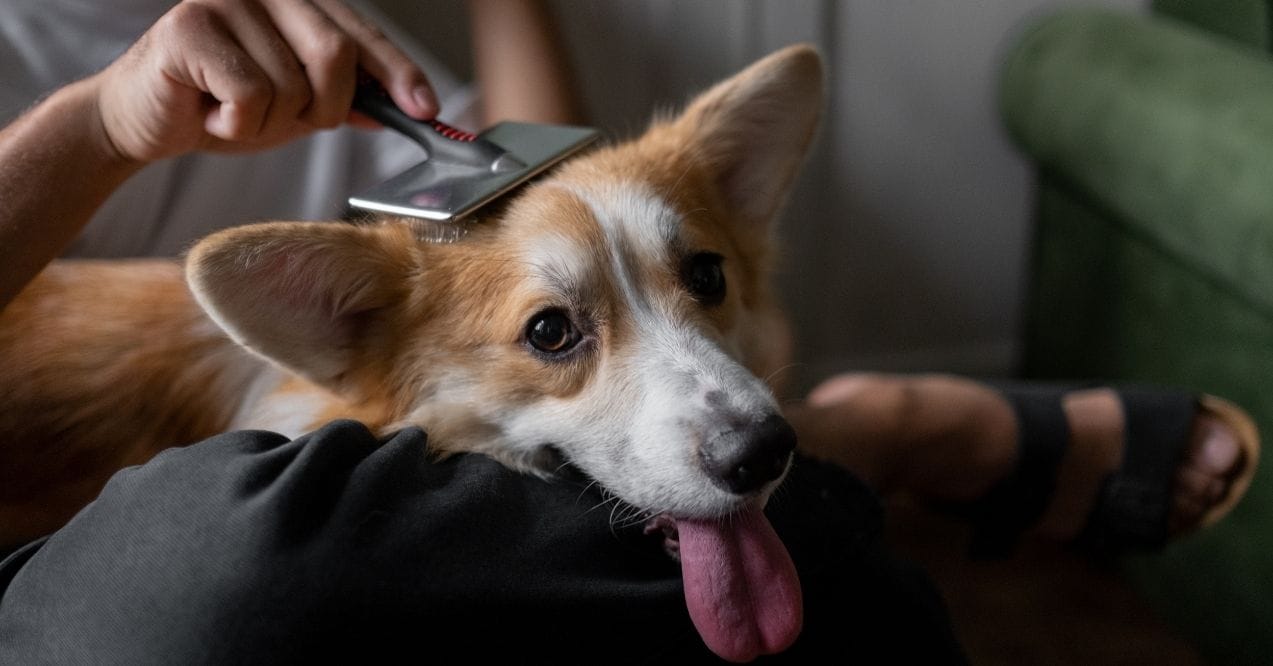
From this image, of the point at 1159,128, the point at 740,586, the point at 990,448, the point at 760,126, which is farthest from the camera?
the point at 1159,128

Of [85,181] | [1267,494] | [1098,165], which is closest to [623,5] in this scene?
[1098,165]

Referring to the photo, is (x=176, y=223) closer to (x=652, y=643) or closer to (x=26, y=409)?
(x=26, y=409)

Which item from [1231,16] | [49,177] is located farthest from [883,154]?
[49,177]

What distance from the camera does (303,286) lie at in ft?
3.21

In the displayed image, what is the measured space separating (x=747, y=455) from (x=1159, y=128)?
105 centimetres

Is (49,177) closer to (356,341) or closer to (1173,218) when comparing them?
(356,341)

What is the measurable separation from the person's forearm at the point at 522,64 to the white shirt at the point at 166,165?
6 cm

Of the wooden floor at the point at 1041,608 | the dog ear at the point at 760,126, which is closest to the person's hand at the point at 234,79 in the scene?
the dog ear at the point at 760,126

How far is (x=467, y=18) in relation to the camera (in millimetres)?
1825

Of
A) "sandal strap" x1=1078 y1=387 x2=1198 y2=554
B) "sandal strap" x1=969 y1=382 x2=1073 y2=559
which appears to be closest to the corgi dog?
"sandal strap" x1=969 y1=382 x2=1073 y2=559

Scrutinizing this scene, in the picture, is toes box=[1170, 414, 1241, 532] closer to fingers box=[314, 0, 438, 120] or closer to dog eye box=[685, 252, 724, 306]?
dog eye box=[685, 252, 724, 306]

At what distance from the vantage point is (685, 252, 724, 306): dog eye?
109 cm

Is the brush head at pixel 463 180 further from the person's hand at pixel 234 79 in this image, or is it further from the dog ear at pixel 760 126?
the dog ear at pixel 760 126

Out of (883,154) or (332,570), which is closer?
(332,570)
